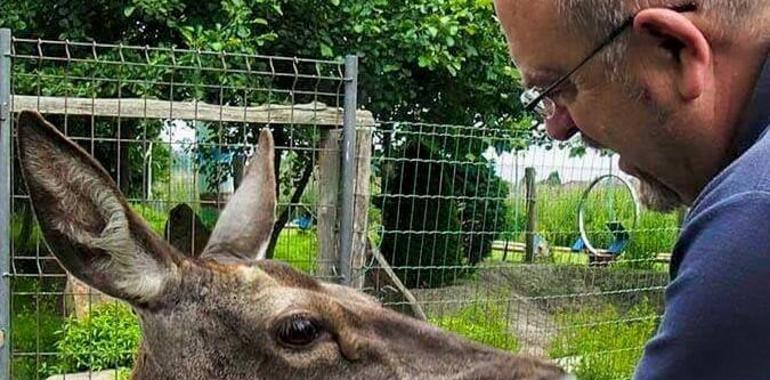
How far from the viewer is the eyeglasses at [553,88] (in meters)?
1.63

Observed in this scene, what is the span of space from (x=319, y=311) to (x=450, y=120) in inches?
309

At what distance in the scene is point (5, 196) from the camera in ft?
17.8

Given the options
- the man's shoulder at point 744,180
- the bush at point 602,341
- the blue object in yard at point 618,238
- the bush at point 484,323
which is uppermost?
the man's shoulder at point 744,180

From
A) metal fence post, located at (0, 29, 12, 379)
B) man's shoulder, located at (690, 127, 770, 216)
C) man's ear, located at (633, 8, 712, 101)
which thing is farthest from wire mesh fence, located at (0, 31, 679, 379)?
man's shoulder, located at (690, 127, 770, 216)

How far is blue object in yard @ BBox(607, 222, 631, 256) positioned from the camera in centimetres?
864

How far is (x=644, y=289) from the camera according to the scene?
28.3 ft

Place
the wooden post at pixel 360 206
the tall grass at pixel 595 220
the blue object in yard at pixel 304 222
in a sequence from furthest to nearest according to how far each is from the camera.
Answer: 1. the tall grass at pixel 595 220
2. the blue object in yard at pixel 304 222
3. the wooden post at pixel 360 206

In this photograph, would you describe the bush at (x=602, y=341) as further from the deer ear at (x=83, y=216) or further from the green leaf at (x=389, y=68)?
the deer ear at (x=83, y=216)

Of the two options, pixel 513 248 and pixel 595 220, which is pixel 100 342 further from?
pixel 595 220

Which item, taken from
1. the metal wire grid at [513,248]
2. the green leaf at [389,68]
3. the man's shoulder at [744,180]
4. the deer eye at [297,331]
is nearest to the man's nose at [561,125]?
the man's shoulder at [744,180]

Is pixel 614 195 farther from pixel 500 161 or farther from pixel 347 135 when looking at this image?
pixel 347 135

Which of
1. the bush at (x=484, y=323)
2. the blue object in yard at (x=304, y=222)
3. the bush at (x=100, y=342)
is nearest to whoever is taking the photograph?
the bush at (x=100, y=342)

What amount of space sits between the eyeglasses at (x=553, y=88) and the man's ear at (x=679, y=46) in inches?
0.5

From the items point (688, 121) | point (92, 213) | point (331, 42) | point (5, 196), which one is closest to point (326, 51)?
point (331, 42)
